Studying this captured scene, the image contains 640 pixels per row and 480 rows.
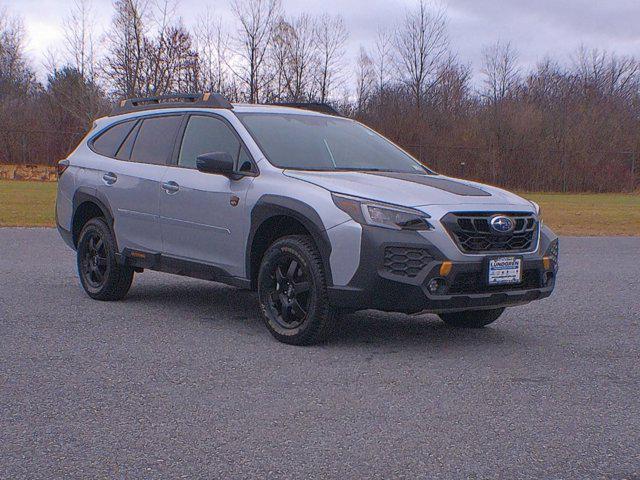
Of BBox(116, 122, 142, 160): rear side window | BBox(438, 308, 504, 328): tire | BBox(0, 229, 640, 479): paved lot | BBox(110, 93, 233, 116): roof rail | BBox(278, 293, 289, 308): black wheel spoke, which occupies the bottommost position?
BBox(0, 229, 640, 479): paved lot

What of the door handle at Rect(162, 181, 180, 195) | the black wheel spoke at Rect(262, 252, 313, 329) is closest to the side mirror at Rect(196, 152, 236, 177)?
the door handle at Rect(162, 181, 180, 195)

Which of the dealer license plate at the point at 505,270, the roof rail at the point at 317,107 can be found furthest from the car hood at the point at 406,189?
the roof rail at the point at 317,107

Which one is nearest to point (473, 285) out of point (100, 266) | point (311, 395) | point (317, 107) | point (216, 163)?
point (311, 395)

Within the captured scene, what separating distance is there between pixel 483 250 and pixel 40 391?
289 centimetres

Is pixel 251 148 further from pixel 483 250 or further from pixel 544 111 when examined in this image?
pixel 544 111

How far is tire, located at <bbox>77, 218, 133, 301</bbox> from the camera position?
302 inches

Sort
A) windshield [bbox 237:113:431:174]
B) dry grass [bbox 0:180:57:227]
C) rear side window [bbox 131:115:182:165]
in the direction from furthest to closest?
dry grass [bbox 0:180:57:227] → rear side window [bbox 131:115:182:165] → windshield [bbox 237:113:431:174]

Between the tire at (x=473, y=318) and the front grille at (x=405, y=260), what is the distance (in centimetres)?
144

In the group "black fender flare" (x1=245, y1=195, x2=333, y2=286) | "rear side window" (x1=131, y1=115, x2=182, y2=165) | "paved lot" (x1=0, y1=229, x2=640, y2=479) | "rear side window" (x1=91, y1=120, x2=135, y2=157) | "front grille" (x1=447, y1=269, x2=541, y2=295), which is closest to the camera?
"paved lot" (x1=0, y1=229, x2=640, y2=479)

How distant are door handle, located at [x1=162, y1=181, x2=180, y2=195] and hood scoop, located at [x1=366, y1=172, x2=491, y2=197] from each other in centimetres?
158

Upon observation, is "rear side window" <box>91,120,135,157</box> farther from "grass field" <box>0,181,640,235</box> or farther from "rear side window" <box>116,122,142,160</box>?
"grass field" <box>0,181,640,235</box>

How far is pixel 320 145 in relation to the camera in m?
6.83

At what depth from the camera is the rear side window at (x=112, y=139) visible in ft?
26.0

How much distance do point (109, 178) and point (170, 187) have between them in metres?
1.00
